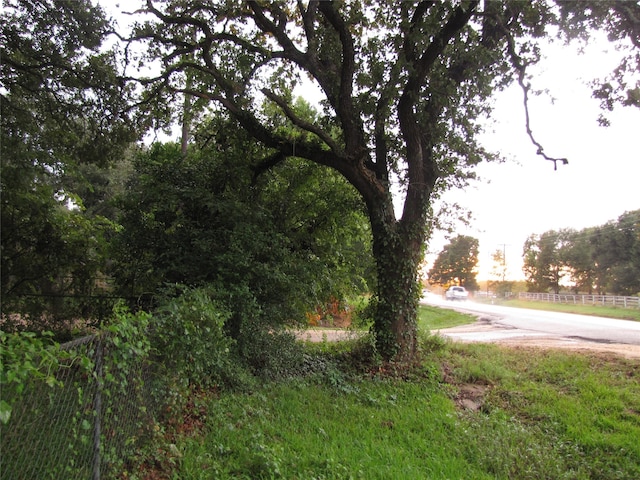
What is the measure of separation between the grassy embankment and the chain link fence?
85 cm

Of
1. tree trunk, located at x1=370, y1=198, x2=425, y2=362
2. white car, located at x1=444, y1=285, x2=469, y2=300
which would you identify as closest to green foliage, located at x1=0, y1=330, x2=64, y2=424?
tree trunk, located at x1=370, y1=198, x2=425, y2=362

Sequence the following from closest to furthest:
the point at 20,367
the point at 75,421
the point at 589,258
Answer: the point at 20,367 < the point at 75,421 < the point at 589,258

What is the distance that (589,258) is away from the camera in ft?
150

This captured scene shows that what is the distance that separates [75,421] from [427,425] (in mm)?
4554

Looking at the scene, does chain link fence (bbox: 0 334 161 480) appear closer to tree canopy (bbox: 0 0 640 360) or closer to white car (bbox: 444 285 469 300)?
tree canopy (bbox: 0 0 640 360)

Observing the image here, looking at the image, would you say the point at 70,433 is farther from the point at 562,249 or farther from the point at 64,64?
the point at 562,249

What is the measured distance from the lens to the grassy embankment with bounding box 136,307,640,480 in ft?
14.5

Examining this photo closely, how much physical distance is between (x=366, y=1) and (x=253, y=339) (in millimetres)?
7766

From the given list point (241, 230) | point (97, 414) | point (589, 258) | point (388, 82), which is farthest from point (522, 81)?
point (589, 258)

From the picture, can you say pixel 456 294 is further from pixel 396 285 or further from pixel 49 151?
pixel 49 151

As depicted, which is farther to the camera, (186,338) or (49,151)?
(49,151)

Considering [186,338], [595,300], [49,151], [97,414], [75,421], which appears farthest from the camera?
[595,300]

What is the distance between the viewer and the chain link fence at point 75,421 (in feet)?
8.20

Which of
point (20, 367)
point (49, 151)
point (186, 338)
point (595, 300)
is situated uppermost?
point (49, 151)
